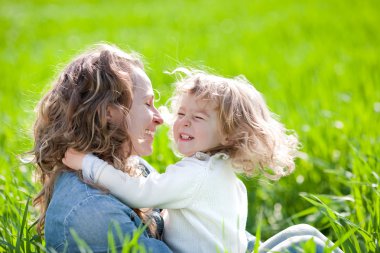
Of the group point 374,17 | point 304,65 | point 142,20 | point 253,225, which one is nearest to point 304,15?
point 374,17

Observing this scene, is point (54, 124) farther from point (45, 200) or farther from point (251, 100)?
point (251, 100)

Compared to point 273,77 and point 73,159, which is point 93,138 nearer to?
point 73,159

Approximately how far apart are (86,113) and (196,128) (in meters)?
0.44

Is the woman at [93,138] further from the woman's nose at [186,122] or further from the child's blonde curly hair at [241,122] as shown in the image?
the child's blonde curly hair at [241,122]

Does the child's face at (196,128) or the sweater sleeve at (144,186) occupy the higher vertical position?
the child's face at (196,128)

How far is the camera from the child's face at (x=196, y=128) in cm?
256

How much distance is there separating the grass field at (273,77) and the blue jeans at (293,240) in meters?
0.08

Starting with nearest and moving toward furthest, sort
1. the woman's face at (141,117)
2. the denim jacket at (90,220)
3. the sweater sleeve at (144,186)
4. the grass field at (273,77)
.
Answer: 1. the denim jacket at (90,220)
2. the sweater sleeve at (144,186)
3. the woman's face at (141,117)
4. the grass field at (273,77)

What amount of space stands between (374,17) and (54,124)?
964cm

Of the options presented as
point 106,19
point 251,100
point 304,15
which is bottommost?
point 106,19

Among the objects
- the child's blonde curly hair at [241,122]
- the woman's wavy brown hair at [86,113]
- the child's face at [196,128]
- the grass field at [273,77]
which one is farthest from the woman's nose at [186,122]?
the grass field at [273,77]

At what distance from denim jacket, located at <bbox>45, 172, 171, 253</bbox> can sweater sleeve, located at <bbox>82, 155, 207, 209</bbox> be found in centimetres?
5

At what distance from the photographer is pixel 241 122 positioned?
8.50 ft

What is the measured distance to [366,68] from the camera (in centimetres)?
711
